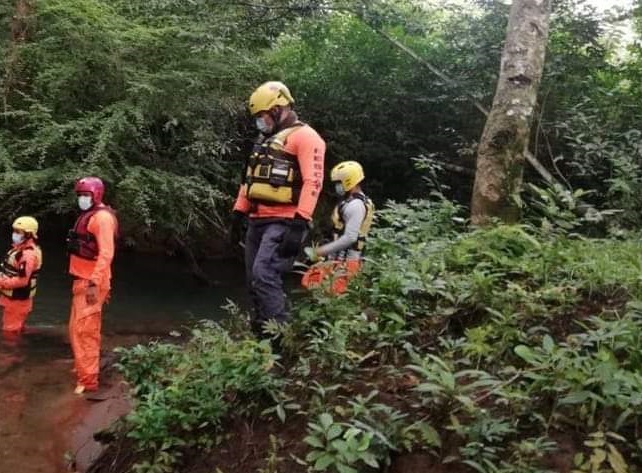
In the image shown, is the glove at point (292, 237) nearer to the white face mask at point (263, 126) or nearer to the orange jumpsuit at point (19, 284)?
the white face mask at point (263, 126)

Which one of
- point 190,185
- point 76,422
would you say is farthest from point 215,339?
point 190,185

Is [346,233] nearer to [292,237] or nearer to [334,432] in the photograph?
[292,237]

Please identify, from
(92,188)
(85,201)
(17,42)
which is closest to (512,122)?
(92,188)

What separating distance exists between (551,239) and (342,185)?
231 cm

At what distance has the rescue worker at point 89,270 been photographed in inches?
245

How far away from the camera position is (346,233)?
6.01 meters

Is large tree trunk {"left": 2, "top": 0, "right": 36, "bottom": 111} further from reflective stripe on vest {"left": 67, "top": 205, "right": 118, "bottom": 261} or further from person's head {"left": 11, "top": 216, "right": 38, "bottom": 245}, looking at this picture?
reflective stripe on vest {"left": 67, "top": 205, "right": 118, "bottom": 261}

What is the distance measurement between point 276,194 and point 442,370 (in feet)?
6.65

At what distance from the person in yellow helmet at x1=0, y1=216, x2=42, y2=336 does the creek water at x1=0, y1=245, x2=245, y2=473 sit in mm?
259

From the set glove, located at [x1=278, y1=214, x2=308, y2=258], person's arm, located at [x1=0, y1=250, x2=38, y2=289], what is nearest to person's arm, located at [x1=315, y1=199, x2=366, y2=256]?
glove, located at [x1=278, y1=214, x2=308, y2=258]

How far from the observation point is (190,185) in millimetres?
9930

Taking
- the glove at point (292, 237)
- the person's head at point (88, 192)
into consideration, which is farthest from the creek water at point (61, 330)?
the glove at point (292, 237)

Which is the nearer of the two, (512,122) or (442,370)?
(442,370)

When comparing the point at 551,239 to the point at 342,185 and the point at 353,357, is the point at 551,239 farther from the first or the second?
the point at 342,185
